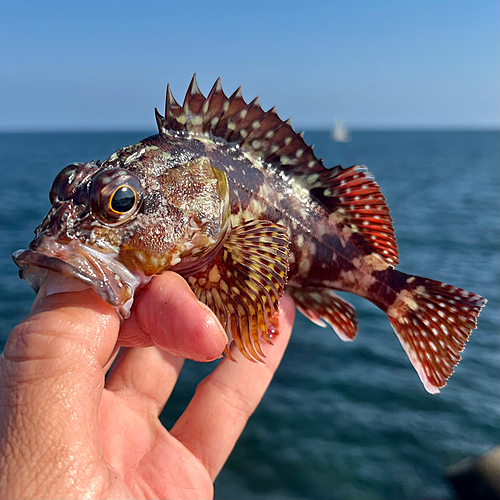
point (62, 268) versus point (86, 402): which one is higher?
point (62, 268)

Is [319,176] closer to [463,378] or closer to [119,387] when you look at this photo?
[119,387]

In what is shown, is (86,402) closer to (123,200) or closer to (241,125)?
(123,200)

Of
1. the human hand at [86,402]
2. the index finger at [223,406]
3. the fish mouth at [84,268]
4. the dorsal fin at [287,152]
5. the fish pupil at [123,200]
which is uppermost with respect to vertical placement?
the dorsal fin at [287,152]

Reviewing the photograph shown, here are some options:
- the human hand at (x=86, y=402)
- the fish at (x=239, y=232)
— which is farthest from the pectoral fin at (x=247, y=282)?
the human hand at (x=86, y=402)

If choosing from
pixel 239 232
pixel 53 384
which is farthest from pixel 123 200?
pixel 53 384

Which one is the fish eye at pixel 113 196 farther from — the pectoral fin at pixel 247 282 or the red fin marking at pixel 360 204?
the red fin marking at pixel 360 204

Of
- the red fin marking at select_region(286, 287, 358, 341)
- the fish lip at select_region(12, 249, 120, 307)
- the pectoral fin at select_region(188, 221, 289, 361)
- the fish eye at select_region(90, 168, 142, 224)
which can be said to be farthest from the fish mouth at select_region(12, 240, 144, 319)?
the red fin marking at select_region(286, 287, 358, 341)
